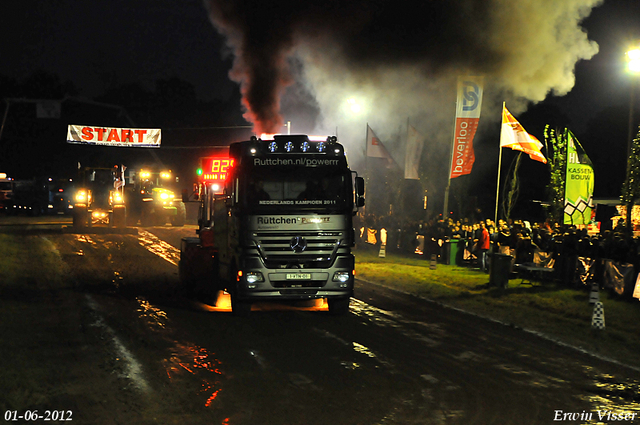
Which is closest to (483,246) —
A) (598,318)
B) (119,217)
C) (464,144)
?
(464,144)

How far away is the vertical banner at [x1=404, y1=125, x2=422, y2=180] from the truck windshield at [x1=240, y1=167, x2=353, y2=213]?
15.1 meters

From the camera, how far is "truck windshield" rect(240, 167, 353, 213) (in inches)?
452

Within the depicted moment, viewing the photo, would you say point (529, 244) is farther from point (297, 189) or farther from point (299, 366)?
point (299, 366)

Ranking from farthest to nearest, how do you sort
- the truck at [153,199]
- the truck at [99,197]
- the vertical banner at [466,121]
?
the truck at [153,199], the truck at [99,197], the vertical banner at [466,121]

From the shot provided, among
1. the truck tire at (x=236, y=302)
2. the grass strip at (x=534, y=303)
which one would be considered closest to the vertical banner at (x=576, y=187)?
the grass strip at (x=534, y=303)

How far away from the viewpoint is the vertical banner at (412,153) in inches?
1041

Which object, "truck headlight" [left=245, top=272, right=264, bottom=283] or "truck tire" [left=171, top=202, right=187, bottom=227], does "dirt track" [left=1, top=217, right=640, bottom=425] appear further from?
"truck tire" [left=171, top=202, right=187, bottom=227]

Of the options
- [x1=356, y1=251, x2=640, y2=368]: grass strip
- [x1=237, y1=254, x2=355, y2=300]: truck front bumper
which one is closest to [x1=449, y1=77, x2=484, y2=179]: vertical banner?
[x1=356, y1=251, x2=640, y2=368]: grass strip

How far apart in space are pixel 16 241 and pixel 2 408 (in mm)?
22098

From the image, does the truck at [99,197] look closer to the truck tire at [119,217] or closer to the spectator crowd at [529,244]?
the truck tire at [119,217]

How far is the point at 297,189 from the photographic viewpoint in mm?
11617

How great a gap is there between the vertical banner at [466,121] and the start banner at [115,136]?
31.3m

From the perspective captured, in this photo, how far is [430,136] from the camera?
37.5m

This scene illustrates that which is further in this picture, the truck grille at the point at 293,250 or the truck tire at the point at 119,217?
the truck tire at the point at 119,217
